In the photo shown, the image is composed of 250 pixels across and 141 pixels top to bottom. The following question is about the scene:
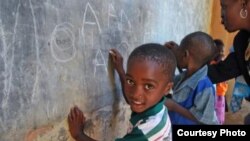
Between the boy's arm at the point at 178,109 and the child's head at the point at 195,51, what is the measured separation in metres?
0.31

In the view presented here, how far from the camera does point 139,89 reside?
4.83 feet

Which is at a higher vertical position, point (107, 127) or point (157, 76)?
point (157, 76)

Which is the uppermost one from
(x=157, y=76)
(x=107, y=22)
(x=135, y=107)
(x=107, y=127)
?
(x=107, y=22)

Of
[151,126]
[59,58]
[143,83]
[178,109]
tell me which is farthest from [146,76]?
[178,109]

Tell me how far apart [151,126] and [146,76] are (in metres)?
0.22

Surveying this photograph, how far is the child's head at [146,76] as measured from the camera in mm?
1467

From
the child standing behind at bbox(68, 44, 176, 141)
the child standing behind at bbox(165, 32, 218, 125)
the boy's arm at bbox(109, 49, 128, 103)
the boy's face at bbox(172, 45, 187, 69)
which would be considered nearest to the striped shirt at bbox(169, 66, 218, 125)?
the child standing behind at bbox(165, 32, 218, 125)

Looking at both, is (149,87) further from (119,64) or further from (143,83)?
(119,64)

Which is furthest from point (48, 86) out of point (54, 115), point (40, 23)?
point (40, 23)

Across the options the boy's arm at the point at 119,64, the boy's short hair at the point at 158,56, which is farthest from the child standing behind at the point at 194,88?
the boy's short hair at the point at 158,56

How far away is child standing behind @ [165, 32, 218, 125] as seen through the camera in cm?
213

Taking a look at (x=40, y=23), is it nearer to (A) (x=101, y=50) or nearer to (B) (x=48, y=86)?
(B) (x=48, y=86)

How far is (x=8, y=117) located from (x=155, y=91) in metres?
0.62

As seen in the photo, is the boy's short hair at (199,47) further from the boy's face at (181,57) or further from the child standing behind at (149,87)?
the child standing behind at (149,87)
